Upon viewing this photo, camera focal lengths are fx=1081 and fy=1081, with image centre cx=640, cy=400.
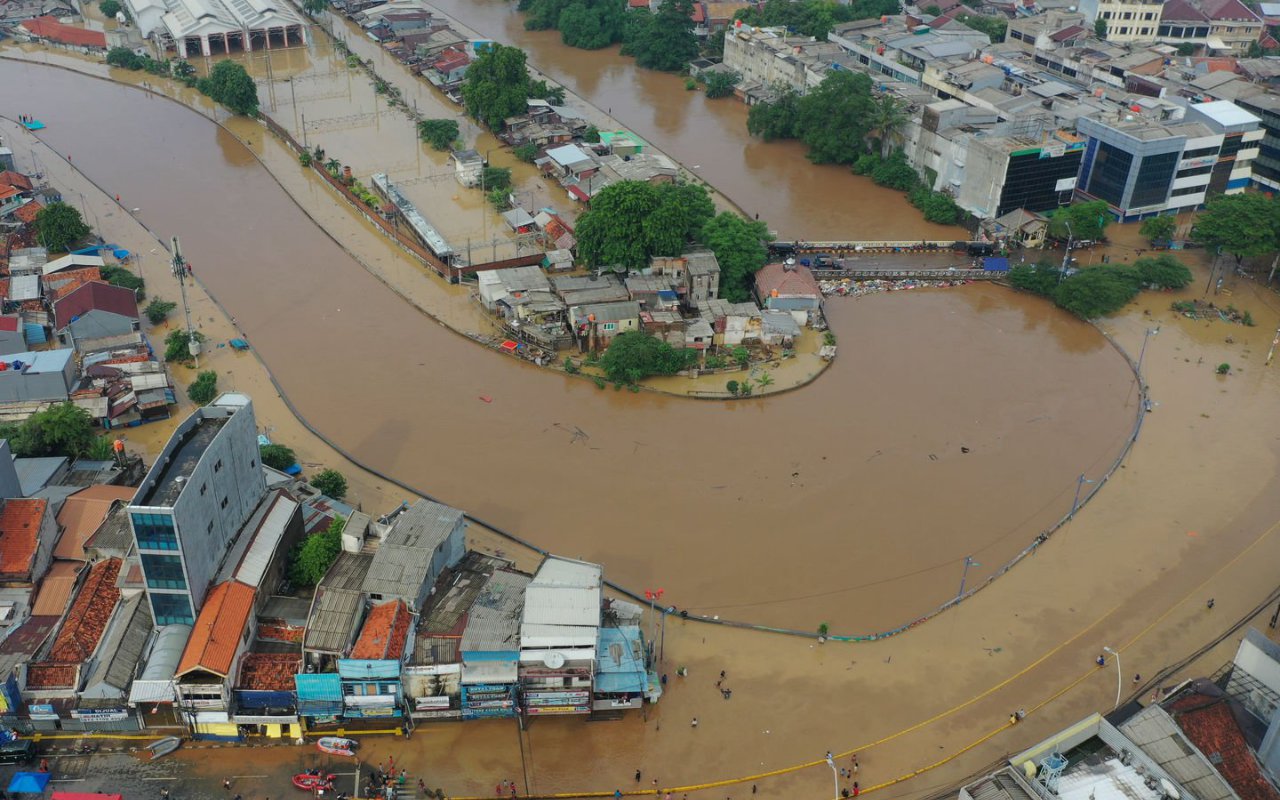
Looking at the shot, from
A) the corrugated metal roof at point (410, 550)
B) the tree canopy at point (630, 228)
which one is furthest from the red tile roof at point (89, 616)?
the tree canopy at point (630, 228)

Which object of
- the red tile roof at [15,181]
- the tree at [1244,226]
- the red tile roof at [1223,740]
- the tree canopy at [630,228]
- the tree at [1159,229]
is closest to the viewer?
the red tile roof at [1223,740]

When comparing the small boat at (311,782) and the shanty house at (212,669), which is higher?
the shanty house at (212,669)

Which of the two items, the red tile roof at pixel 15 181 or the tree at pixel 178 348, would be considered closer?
the tree at pixel 178 348

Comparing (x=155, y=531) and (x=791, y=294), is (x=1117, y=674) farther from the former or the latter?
(x=155, y=531)

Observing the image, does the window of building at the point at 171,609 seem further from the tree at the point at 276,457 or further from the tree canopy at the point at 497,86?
the tree canopy at the point at 497,86

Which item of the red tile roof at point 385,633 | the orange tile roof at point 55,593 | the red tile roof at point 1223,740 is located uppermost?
the red tile roof at point 1223,740

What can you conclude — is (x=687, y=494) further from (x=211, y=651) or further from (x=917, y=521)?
(x=211, y=651)

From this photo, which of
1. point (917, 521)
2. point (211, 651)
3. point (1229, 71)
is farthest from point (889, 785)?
point (1229, 71)
